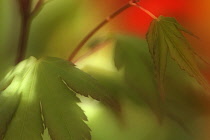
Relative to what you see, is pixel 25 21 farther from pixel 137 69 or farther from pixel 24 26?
pixel 137 69

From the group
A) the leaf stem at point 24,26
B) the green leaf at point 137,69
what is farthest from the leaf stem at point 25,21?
the green leaf at point 137,69

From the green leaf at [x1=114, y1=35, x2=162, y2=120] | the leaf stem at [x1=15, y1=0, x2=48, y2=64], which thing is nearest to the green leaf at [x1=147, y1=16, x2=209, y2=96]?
the green leaf at [x1=114, y1=35, x2=162, y2=120]

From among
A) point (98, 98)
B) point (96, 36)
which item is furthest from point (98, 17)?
point (98, 98)

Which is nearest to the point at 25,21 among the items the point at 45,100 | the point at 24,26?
the point at 24,26

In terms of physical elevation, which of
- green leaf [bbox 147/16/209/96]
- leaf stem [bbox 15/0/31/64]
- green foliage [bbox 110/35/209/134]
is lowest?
green foliage [bbox 110/35/209/134]

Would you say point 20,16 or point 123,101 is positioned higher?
point 20,16

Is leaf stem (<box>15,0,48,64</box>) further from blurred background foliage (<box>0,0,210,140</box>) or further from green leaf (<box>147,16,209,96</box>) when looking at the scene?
green leaf (<box>147,16,209,96</box>)

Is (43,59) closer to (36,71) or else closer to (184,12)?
(36,71)
